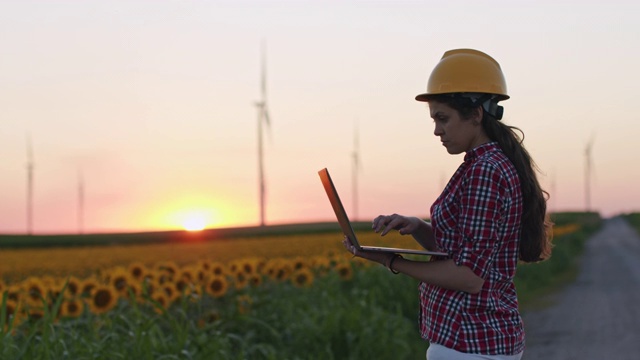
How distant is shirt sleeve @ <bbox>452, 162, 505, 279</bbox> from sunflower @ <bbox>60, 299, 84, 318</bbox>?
4617 millimetres

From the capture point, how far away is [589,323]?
10984mm

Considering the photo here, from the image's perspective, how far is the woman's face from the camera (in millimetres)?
2814

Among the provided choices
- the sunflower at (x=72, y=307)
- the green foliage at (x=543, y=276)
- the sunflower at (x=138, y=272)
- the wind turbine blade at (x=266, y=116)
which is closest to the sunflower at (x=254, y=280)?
the sunflower at (x=138, y=272)

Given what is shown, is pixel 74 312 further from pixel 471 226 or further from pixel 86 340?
pixel 471 226

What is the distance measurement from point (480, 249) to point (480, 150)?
1.05 ft

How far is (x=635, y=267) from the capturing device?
23156 millimetres

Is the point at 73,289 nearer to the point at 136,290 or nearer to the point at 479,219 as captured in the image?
the point at 136,290

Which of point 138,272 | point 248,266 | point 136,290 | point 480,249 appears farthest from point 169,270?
point 480,249

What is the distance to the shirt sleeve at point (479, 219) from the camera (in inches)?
103

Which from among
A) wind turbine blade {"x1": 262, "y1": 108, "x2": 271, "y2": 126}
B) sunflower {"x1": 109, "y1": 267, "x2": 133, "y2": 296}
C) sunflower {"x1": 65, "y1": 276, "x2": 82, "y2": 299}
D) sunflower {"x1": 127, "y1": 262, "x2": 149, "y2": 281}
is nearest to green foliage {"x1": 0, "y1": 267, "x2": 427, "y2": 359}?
sunflower {"x1": 65, "y1": 276, "x2": 82, "y2": 299}

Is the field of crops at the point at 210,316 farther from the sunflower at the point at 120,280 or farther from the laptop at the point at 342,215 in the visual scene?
the laptop at the point at 342,215

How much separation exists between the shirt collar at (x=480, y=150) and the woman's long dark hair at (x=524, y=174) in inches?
1.9

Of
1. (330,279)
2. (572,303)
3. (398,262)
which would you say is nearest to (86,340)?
(398,262)

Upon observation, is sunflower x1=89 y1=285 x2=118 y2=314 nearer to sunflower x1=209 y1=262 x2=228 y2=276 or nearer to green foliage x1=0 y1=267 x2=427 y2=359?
green foliage x1=0 y1=267 x2=427 y2=359
